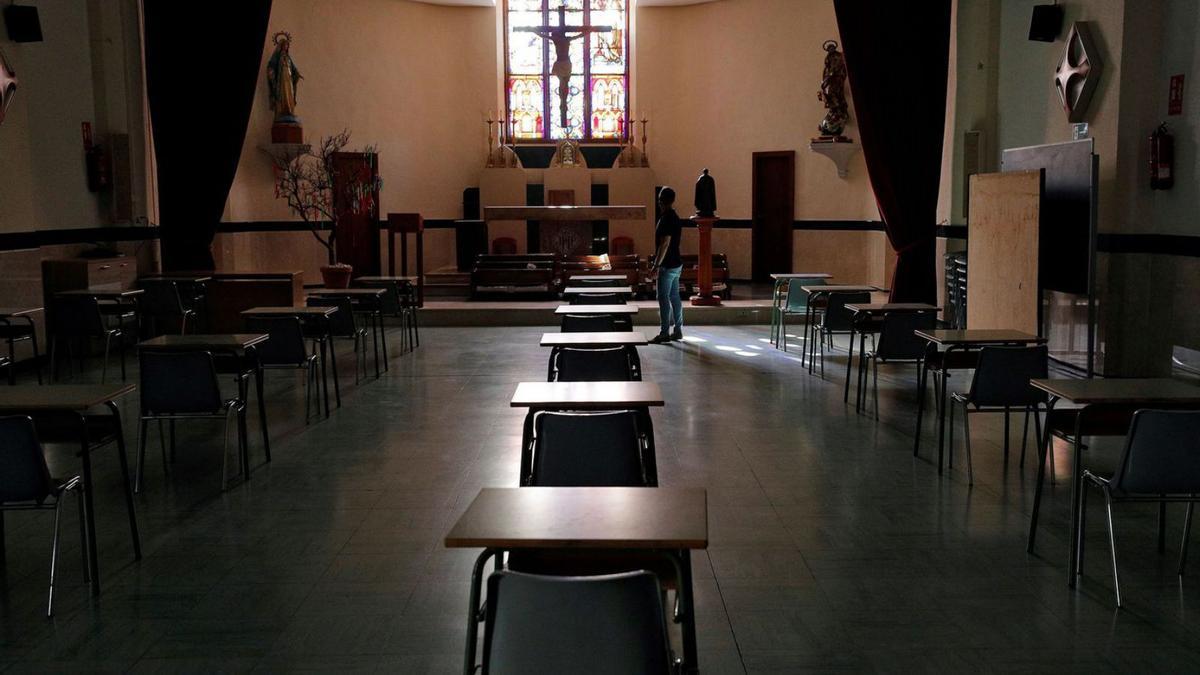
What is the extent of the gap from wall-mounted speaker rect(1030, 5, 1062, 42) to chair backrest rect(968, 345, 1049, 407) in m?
4.88

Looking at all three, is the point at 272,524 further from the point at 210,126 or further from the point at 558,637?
the point at 210,126

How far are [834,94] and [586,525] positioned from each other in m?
14.1

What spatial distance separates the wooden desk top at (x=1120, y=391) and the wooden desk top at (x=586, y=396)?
62.8 inches

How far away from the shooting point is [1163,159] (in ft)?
24.8

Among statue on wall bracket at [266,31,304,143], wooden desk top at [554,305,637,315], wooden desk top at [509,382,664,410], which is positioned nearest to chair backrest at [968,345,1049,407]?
wooden desk top at [509,382,664,410]

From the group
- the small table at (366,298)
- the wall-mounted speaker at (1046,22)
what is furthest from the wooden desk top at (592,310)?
the wall-mounted speaker at (1046,22)

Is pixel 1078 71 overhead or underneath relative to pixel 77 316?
overhead

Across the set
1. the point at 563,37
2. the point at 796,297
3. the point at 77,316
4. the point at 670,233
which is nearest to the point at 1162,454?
the point at 796,297

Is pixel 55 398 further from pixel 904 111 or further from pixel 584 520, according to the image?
pixel 904 111

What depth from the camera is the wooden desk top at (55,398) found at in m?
4.03

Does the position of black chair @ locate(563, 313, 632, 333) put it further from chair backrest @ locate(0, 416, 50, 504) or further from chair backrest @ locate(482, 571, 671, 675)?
chair backrest @ locate(482, 571, 671, 675)

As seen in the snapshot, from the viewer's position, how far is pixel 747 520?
501cm

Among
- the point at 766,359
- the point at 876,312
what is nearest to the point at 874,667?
the point at 876,312

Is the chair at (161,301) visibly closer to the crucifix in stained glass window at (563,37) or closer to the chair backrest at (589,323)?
the chair backrest at (589,323)
